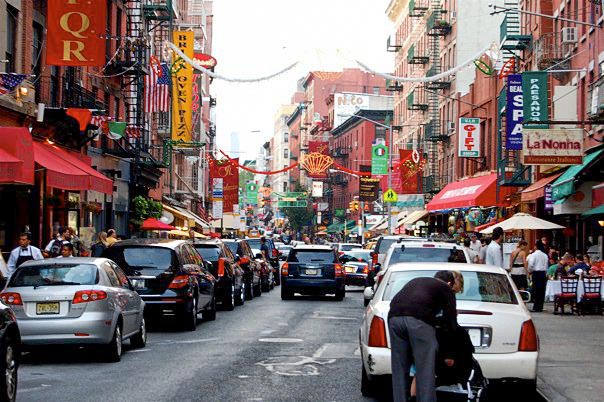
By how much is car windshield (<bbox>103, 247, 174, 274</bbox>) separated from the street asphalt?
1.31m

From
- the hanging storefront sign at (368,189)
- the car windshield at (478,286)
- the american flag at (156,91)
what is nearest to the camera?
the car windshield at (478,286)

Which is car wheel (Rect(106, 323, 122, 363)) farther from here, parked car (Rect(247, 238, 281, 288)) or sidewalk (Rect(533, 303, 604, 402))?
parked car (Rect(247, 238, 281, 288))

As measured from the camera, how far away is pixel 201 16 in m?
88.8

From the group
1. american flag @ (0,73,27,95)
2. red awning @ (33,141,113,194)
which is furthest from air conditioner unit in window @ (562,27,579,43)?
american flag @ (0,73,27,95)

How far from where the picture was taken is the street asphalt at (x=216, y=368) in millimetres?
11977

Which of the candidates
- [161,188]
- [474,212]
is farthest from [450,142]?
[161,188]

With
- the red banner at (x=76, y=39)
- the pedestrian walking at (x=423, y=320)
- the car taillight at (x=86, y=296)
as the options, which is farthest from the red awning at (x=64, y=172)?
the pedestrian walking at (x=423, y=320)

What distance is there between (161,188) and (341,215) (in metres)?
57.0

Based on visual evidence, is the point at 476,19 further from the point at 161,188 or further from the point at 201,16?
the point at 201,16

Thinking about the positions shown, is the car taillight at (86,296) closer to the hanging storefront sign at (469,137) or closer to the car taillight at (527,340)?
the car taillight at (527,340)

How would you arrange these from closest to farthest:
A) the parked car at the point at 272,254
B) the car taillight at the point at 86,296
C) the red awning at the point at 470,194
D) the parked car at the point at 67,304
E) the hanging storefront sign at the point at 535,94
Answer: the parked car at the point at 67,304, the car taillight at the point at 86,296, the hanging storefront sign at the point at 535,94, the parked car at the point at 272,254, the red awning at the point at 470,194

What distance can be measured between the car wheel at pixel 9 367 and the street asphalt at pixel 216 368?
2.84ft

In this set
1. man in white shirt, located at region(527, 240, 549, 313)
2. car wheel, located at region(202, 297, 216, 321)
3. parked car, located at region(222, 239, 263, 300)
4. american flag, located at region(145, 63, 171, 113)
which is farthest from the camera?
american flag, located at region(145, 63, 171, 113)

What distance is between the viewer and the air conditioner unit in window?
35594 millimetres
